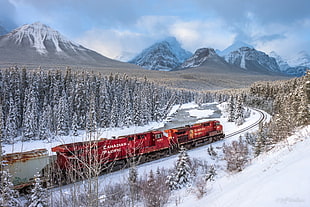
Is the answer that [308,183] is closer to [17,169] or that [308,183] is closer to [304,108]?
[17,169]

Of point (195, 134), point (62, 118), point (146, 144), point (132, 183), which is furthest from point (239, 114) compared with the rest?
point (132, 183)

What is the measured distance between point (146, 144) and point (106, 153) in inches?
238

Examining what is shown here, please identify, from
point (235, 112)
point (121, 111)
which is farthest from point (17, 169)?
point (235, 112)

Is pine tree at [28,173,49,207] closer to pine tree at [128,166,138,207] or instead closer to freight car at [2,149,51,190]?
freight car at [2,149,51,190]

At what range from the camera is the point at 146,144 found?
25.5 metres

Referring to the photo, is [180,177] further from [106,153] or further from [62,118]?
[62,118]

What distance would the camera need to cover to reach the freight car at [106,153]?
38.1 ft

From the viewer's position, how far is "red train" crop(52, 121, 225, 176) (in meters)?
18.7

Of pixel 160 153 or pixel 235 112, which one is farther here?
pixel 235 112

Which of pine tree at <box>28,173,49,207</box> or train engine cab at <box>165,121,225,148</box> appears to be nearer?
pine tree at <box>28,173,49,207</box>

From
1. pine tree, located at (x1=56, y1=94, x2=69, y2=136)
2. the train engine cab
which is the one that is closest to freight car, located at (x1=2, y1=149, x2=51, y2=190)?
the train engine cab

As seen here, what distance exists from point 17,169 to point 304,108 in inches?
1574

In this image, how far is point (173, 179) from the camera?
1944 cm

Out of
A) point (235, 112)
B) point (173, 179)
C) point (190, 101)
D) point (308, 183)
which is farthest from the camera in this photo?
point (190, 101)
